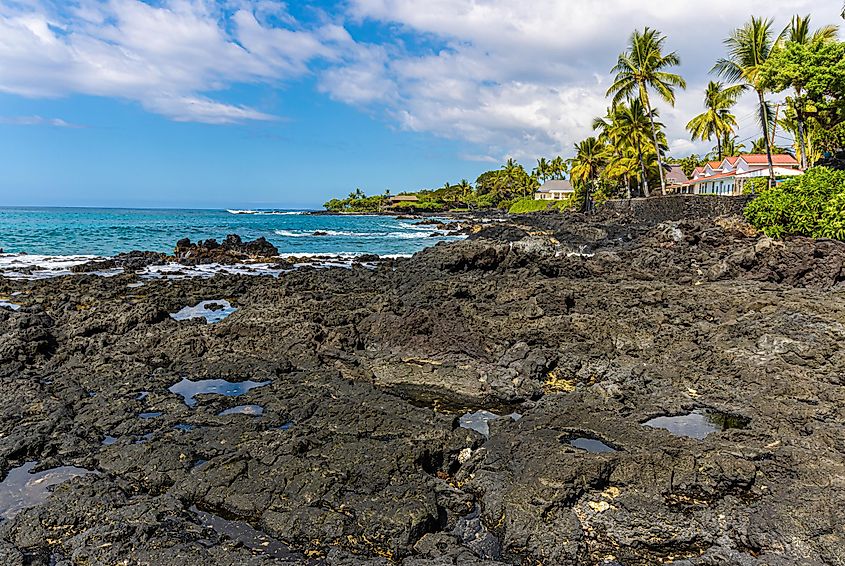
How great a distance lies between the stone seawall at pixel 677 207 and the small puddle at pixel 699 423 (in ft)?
96.4

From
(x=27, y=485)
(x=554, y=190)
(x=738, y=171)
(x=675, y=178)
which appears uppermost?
(x=675, y=178)

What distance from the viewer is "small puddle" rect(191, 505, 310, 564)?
554 centimetres

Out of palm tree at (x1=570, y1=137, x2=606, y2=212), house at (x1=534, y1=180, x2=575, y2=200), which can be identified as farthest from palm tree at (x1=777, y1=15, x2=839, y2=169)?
house at (x1=534, y1=180, x2=575, y2=200)

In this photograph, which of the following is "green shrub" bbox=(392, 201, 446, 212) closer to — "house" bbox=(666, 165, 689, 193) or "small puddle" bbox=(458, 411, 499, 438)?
"house" bbox=(666, 165, 689, 193)

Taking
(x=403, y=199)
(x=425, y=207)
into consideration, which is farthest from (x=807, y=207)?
(x=403, y=199)

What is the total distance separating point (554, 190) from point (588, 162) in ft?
154

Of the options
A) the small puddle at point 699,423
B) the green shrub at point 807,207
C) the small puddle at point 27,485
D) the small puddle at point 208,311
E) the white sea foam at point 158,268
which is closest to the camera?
the small puddle at point 27,485

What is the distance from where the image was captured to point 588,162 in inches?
2640

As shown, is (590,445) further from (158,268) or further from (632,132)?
(632,132)

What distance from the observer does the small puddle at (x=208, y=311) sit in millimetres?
16594

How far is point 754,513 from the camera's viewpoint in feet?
19.4

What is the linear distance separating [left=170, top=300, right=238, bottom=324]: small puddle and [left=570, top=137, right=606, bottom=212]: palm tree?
56.2 m

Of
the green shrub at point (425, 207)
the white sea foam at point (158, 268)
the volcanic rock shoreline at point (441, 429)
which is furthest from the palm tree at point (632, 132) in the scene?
the green shrub at point (425, 207)

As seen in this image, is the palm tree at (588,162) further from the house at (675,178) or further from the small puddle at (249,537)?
the small puddle at (249,537)
